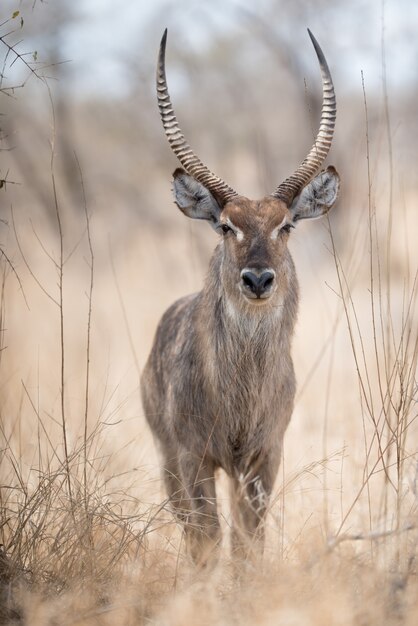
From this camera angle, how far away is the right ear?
502 centimetres

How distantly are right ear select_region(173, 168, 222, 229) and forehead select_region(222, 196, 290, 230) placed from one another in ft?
0.55

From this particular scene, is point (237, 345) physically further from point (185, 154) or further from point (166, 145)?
point (166, 145)

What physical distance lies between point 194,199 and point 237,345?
34.3 inches

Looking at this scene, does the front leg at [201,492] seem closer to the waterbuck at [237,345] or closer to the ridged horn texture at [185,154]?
the waterbuck at [237,345]

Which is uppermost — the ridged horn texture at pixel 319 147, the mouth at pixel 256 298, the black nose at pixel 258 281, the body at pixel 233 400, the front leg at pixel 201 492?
the ridged horn texture at pixel 319 147

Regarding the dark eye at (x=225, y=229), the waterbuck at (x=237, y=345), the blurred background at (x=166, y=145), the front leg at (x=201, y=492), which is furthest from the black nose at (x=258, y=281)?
the blurred background at (x=166, y=145)

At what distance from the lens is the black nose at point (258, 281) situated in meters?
4.47

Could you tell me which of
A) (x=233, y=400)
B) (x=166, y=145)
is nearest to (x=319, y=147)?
(x=233, y=400)

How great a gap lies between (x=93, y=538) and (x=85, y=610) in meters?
0.61

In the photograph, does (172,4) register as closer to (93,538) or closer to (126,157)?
(126,157)

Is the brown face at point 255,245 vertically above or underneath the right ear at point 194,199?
underneath

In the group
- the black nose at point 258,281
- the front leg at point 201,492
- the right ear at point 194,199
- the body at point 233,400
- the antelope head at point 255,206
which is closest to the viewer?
the black nose at point 258,281

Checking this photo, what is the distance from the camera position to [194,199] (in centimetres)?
508

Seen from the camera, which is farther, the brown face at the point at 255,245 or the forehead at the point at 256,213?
the forehead at the point at 256,213
